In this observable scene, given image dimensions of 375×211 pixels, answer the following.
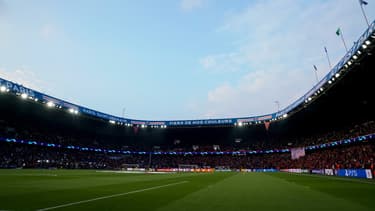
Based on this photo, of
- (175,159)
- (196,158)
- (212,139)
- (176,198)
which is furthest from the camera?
(212,139)

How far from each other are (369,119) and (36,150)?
219 feet

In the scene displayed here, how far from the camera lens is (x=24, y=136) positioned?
5453 cm

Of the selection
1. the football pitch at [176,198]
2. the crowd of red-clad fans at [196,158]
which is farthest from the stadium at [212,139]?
the football pitch at [176,198]

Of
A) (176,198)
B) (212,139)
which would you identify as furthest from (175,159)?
(176,198)

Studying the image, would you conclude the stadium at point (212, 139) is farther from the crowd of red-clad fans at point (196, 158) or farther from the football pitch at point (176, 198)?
the football pitch at point (176, 198)

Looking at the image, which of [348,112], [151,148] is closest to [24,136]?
[151,148]

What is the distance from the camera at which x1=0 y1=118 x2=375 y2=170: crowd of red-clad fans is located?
42.4m

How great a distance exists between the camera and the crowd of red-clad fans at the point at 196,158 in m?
42.4

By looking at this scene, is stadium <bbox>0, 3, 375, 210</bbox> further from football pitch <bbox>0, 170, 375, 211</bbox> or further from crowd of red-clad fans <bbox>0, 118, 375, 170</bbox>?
football pitch <bbox>0, 170, 375, 211</bbox>

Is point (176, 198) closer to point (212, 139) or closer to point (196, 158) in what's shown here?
point (196, 158)

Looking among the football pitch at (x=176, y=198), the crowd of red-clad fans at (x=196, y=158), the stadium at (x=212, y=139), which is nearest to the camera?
the football pitch at (x=176, y=198)

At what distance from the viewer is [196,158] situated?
79438mm

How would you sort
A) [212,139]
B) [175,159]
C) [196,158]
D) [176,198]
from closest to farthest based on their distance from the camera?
[176,198] → [196,158] → [175,159] → [212,139]

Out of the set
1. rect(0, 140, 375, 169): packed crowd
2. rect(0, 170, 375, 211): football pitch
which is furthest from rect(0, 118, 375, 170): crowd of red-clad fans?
rect(0, 170, 375, 211): football pitch
